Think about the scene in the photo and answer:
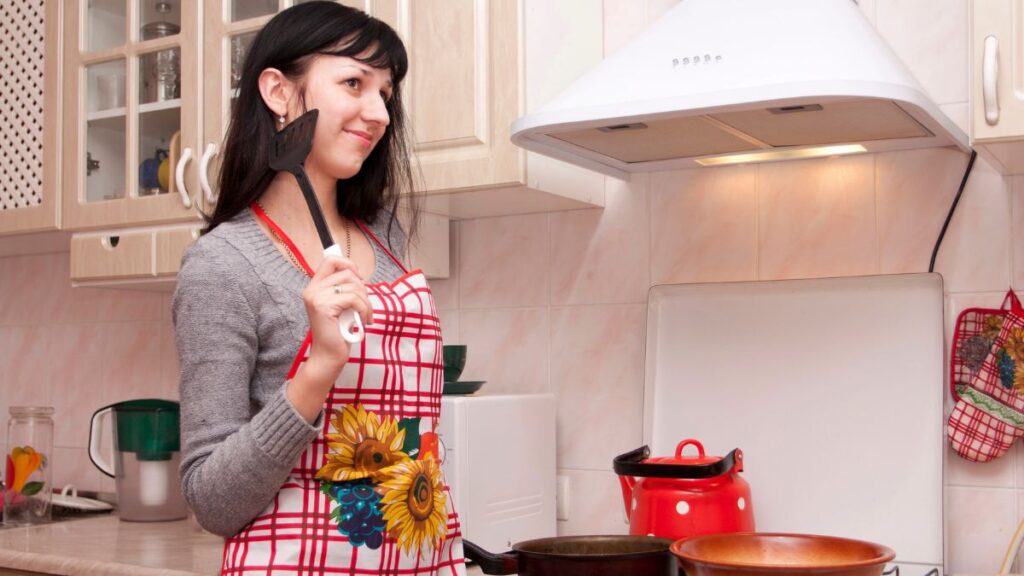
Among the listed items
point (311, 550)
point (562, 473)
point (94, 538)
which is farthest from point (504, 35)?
point (94, 538)

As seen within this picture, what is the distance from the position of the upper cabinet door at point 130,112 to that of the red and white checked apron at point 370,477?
3.15ft

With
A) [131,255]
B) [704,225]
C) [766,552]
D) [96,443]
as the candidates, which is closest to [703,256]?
[704,225]

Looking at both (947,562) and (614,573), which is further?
(947,562)

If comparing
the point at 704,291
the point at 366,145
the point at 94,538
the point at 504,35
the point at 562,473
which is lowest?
the point at 94,538

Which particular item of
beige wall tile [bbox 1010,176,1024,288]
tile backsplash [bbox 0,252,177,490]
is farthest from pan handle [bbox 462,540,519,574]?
tile backsplash [bbox 0,252,177,490]

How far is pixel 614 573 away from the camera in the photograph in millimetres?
1300

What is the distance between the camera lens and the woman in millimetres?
1116

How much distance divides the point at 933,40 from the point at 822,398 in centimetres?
59

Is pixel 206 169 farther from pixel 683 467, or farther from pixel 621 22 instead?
pixel 683 467

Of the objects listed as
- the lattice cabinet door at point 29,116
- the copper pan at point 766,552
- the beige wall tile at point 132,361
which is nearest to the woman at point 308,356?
the copper pan at point 766,552

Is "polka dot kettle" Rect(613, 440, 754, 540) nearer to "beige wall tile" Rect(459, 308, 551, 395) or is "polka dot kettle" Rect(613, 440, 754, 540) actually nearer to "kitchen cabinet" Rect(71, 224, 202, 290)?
"beige wall tile" Rect(459, 308, 551, 395)

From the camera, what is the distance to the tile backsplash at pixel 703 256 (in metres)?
1.72

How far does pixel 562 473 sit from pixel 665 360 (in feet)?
1.05

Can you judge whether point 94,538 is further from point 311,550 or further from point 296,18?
point 296,18
